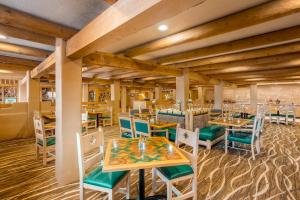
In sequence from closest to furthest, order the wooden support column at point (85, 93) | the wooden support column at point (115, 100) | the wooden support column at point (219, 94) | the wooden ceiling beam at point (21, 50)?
1. the wooden ceiling beam at point (21, 50)
2. the wooden support column at point (115, 100)
3. the wooden support column at point (219, 94)
4. the wooden support column at point (85, 93)

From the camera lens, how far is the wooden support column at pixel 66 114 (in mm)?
2779

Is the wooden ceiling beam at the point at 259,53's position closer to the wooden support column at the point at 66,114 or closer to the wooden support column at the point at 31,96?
the wooden support column at the point at 66,114

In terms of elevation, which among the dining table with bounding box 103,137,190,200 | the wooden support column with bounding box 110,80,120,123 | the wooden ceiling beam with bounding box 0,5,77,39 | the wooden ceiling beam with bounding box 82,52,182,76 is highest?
the wooden ceiling beam with bounding box 0,5,77,39

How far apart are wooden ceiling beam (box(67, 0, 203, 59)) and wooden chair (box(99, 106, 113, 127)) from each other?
19.8 ft

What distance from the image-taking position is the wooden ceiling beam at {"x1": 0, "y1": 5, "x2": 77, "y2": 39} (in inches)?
81.7

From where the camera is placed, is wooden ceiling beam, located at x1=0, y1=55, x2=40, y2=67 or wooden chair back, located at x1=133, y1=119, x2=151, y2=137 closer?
wooden chair back, located at x1=133, y1=119, x2=151, y2=137

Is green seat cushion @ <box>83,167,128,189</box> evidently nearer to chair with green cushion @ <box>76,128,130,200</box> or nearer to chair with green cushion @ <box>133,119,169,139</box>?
chair with green cushion @ <box>76,128,130,200</box>

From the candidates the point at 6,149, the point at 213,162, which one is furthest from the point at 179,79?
the point at 6,149

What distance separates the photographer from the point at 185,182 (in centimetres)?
281

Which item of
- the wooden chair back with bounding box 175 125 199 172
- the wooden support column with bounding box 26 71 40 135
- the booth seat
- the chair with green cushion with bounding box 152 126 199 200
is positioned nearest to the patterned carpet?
the booth seat

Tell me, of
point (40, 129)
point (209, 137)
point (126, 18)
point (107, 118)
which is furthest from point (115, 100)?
point (126, 18)

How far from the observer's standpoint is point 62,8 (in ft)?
6.93

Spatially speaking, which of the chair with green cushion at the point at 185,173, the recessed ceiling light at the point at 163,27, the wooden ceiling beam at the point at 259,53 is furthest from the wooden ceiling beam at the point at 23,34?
the wooden ceiling beam at the point at 259,53

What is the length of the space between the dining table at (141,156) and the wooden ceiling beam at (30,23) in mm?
1859
